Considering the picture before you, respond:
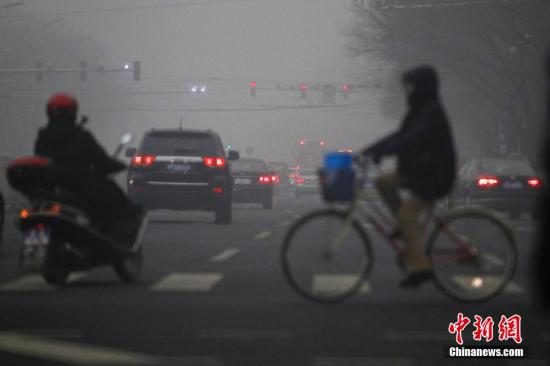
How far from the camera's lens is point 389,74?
2822 inches

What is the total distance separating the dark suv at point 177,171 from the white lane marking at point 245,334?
15.3 m

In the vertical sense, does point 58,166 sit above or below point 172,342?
above

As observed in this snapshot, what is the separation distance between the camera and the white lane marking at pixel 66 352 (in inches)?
→ 260

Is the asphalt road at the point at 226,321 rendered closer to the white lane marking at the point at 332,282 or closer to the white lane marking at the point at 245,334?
the white lane marking at the point at 245,334

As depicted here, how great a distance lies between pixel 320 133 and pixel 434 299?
172m

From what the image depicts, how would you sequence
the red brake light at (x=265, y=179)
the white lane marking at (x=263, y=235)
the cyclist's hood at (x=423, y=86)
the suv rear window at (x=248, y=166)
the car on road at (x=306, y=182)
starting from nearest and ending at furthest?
the cyclist's hood at (x=423, y=86) → the white lane marking at (x=263, y=235) → the red brake light at (x=265, y=179) → the suv rear window at (x=248, y=166) → the car on road at (x=306, y=182)

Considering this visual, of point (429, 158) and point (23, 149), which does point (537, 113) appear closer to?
point (429, 158)

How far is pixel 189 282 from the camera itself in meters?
11.1

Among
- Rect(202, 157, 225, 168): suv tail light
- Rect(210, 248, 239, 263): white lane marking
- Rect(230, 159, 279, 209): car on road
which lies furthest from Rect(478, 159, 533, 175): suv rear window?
Rect(210, 248, 239, 263): white lane marking

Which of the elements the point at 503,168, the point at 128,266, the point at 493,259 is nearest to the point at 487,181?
the point at 503,168

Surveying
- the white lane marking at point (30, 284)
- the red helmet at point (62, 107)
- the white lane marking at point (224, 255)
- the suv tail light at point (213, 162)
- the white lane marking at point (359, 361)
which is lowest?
the white lane marking at point (224, 255)

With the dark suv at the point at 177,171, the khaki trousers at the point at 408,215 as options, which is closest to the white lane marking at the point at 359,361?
the khaki trousers at the point at 408,215

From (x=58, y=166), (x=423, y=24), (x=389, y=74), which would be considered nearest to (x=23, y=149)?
(x=389, y=74)

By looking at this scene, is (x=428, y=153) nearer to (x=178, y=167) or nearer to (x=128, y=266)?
(x=128, y=266)
